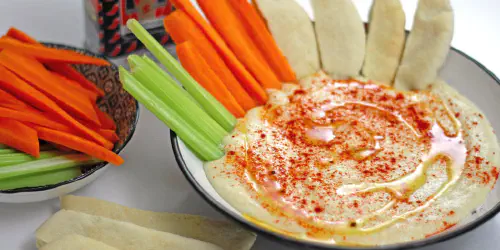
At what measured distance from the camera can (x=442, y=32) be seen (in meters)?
2.11

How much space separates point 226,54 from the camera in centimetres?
199

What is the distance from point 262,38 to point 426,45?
0.60 metres

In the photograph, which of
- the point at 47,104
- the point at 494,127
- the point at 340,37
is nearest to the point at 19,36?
the point at 47,104

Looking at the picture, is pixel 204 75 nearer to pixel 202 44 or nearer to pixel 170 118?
pixel 202 44

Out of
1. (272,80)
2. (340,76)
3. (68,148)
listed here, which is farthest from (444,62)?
(68,148)

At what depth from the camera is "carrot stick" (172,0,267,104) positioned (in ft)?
6.45

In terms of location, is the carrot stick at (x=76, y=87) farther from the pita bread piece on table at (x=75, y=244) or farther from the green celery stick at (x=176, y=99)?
the pita bread piece on table at (x=75, y=244)

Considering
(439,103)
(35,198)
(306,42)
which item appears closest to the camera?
(35,198)

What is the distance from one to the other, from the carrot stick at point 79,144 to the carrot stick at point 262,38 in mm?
665

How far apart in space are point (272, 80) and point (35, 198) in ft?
2.93

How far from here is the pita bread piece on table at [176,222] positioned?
1642 millimetres

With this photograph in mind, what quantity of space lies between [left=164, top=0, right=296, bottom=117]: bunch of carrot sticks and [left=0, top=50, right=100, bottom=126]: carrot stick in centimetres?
38

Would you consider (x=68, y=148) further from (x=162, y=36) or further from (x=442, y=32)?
(x=442, y=32)

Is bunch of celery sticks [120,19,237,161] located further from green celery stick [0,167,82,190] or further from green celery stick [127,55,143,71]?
green celery stick [0,167,82,190]
